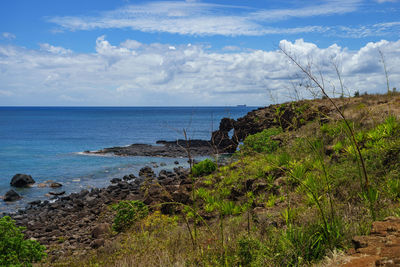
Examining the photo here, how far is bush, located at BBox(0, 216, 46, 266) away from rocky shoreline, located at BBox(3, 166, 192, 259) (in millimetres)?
2798

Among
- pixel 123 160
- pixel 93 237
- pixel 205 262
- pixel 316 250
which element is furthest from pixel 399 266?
pixel 123 160

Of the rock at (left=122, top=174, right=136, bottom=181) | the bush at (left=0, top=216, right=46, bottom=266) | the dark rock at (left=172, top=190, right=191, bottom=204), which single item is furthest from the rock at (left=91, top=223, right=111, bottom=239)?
the rock at (left=122, top=174, right=136, bottom=181)

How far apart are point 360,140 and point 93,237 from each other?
953cm

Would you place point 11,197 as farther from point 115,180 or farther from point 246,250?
point 246,250

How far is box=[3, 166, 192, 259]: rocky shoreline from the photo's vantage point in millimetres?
10999

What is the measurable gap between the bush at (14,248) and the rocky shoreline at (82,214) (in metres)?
2.80

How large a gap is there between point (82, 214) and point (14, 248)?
32.8 feet

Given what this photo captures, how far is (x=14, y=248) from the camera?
5969 millimetres

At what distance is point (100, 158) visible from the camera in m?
33.7

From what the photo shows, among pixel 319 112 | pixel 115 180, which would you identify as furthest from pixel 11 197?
pixel 319 112

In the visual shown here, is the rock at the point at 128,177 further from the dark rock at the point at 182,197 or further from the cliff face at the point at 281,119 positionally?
the dark rock at the point at 182,197

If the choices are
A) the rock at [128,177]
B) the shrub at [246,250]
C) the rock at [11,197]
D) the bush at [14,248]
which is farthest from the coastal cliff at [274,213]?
the rock at [128,177]

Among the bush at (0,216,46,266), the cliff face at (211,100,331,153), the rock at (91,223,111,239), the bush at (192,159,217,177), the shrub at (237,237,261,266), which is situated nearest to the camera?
the shrub at (237,237,261,266)

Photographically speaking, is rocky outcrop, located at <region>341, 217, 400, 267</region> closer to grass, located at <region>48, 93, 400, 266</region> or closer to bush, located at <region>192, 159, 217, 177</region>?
grass, located at <region>48, 93, 400, 266</region>
